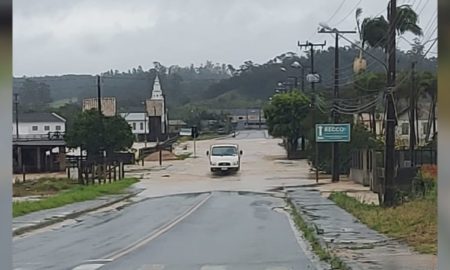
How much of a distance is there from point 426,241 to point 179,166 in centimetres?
3400

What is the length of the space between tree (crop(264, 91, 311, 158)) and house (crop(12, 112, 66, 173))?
1532 centimetres

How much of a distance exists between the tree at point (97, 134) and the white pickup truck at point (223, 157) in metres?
9.34

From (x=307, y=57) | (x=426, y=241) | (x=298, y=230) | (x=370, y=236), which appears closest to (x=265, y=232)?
(x=298, y=230)

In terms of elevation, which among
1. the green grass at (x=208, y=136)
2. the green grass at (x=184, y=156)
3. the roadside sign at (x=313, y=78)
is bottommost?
the green grass at (x=184, y=156)

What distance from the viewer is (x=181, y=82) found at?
32.3 m

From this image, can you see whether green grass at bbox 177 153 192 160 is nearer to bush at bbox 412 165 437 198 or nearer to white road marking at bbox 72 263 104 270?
bush at bbox 412 165 437 198

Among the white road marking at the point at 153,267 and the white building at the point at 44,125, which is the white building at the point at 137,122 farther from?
the white road marking at the point at 153,267

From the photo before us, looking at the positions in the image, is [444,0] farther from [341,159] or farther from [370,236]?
[341,159]

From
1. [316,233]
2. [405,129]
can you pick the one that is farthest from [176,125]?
[316,233]

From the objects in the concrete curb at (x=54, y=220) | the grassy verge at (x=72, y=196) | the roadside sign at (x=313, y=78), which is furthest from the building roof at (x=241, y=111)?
the concrete curb at (x=54, y=220)

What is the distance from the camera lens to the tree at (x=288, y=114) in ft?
186

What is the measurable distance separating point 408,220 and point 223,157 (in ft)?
94.7

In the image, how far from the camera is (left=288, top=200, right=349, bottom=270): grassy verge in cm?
1308

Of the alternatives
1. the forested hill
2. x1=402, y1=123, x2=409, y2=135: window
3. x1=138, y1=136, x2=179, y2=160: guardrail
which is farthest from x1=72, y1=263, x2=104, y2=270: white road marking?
x1=402, y1=123, x2=409, y2=135: window
